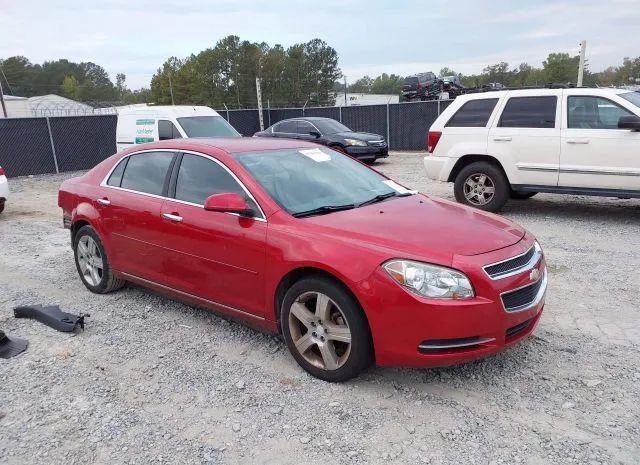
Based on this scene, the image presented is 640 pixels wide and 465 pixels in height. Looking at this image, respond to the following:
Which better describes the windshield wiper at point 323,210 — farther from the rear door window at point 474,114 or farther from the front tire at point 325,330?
the rear door window at point 474,114

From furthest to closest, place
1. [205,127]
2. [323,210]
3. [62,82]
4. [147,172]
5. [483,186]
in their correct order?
[62,82] < [205,127] < [483,186] < [147,172] < [323,210]

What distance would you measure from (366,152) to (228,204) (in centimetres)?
1278

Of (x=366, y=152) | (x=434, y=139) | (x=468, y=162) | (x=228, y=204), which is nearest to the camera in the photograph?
(x=228, y=204)

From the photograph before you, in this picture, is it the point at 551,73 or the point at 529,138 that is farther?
the point at 551,73

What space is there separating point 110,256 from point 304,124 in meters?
12.4

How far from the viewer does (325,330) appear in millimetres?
3396

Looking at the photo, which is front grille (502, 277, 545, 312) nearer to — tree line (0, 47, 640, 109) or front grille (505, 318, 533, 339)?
front grille (505, 318, 533, 339)

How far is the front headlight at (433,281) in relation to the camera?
9.98 ft

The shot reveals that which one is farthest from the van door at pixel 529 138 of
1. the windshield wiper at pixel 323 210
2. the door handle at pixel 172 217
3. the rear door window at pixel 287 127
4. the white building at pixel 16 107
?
the white building at pixel 16 107

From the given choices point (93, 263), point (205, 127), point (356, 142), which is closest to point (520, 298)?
point (93, 263)

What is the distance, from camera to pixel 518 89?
8328mm

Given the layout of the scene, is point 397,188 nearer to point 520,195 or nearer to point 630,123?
point 630,123

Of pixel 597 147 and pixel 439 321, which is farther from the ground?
pixel 597 147

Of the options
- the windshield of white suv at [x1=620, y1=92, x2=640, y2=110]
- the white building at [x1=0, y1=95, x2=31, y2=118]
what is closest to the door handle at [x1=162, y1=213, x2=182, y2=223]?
the windshield of white suv at [x1=620, y1=92, x2=640, y2=110]
